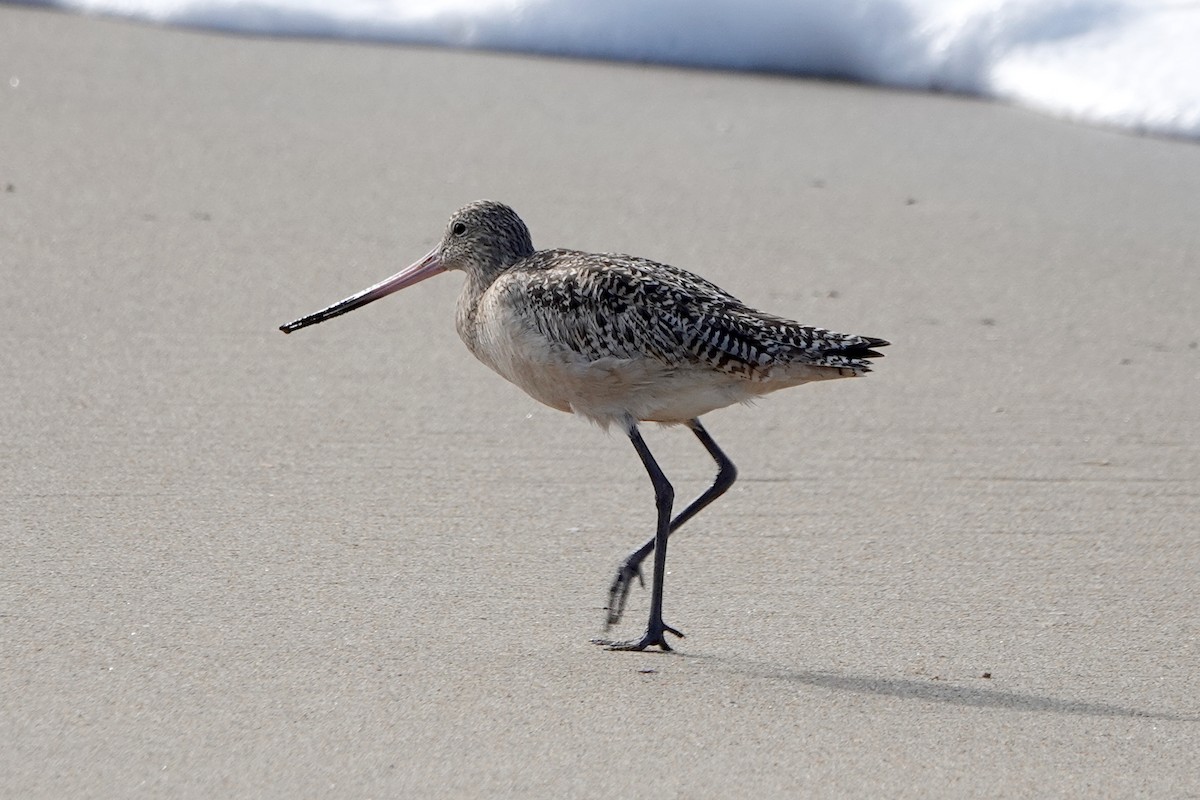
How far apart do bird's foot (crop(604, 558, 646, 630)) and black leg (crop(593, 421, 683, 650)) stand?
0.19ft

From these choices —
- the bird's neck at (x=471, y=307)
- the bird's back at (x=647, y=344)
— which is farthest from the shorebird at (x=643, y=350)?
the bird's neck at (x=471, y=307)

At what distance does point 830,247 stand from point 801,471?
7.08ft

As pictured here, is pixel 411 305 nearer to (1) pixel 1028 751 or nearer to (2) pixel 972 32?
(1) pixel 1028 751

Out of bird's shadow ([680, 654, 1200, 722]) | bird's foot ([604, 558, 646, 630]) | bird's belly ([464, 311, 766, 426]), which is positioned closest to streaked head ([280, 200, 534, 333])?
bird's belly ([464, 311, 766, 426])

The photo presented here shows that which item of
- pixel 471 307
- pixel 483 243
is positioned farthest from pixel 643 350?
pixel 483 243

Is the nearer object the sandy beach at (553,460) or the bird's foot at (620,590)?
the sandy beach at (553,460)

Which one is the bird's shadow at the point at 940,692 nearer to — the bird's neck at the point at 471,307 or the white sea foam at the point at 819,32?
the bird's neck at the point at 471,307

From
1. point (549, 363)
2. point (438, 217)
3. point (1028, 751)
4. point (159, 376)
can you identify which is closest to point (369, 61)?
point (438, 217)

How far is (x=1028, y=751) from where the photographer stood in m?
3.72

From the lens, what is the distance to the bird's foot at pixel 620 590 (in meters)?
4.34

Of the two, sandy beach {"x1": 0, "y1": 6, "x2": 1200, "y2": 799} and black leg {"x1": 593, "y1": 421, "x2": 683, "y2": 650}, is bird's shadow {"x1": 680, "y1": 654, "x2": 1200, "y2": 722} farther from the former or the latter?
black leg {"x1": 593, "y1": 421, "x2": 683, "y2": 650}

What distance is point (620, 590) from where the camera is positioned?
173 inches

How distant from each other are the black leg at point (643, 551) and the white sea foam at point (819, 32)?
594 centimetres

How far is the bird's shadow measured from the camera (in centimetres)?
394
